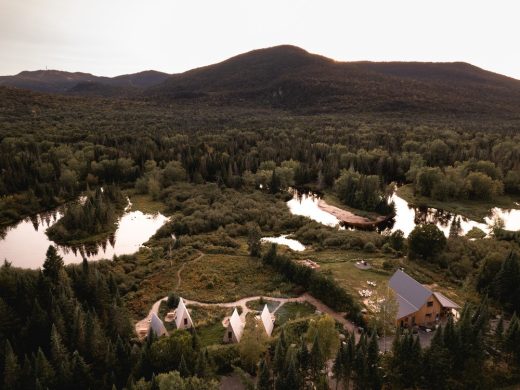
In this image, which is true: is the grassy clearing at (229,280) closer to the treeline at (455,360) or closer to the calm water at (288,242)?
the calm water at (288,242)

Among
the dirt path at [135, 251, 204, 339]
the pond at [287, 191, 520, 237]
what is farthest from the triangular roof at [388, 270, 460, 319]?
the pond at [287, 191, 520, 237]

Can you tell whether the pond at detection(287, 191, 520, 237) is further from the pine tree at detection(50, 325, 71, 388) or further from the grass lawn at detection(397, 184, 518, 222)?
the pine tree at detection(50, 325, 71, 388)

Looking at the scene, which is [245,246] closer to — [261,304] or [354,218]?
[261,304]

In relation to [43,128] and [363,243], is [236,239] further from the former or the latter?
[43,128]

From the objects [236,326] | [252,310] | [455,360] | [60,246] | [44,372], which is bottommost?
[60,246]

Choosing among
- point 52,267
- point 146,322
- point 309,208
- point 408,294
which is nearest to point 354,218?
point 309,208

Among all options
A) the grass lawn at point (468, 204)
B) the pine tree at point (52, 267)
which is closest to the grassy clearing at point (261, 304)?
the pine tree at point (52, 267)

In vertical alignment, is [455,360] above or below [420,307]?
above
